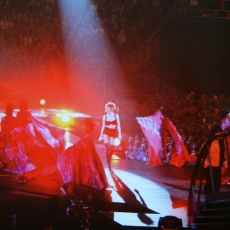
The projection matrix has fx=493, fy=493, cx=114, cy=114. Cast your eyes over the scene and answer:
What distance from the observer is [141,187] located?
8.76 meters

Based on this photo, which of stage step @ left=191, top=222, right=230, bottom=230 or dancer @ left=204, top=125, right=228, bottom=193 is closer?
stage step @ left=191, top=222, right=230, bottom=230

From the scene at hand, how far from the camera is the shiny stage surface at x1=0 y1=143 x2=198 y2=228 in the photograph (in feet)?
23.6

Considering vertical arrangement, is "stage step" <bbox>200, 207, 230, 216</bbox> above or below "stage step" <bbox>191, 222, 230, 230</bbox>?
above

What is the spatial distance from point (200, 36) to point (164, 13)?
44.2 inches

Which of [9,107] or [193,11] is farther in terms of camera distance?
[193,11]

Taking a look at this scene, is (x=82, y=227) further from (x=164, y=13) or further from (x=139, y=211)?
(x=164, y=13)

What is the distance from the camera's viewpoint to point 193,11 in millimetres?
13133

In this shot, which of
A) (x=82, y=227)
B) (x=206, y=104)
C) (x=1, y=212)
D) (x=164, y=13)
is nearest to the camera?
(x=82, y=227)

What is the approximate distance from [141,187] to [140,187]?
0.07 ft

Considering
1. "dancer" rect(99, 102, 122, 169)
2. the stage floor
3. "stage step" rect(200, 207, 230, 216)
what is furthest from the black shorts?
"stage step" rect(200, 207, 230, 216)

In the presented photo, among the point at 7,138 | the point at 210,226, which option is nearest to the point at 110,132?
the point at 7,138

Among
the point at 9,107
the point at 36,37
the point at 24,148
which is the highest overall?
the point at 36,37

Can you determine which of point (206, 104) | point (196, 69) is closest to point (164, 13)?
point (196, 69)

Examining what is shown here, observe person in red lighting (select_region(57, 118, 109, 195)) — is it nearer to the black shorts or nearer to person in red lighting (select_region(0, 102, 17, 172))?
person in red lighting (select_region(0, 102, 17, 172))
